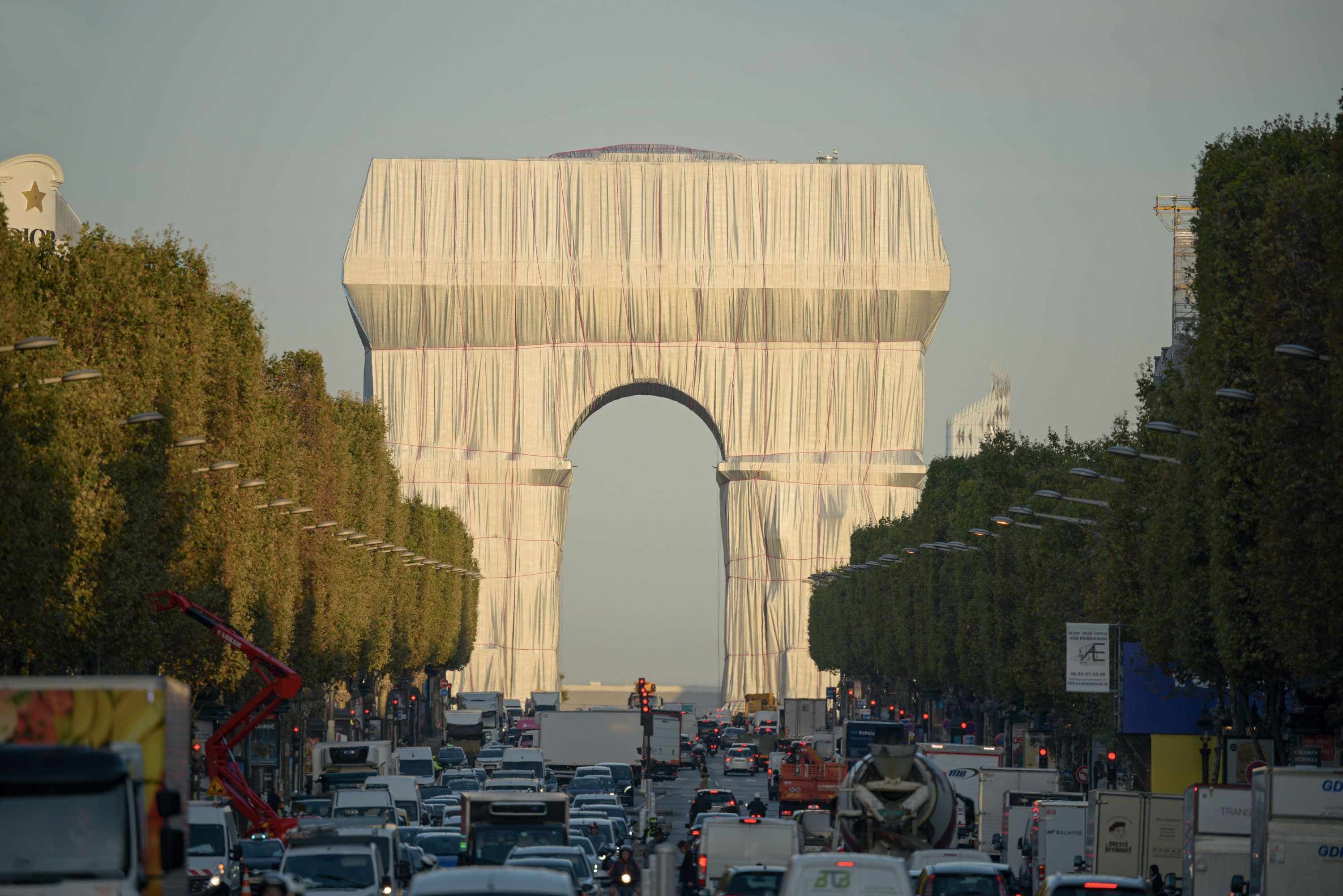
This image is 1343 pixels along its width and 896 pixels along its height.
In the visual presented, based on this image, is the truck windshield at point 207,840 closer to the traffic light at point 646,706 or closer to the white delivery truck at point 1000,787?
the traffic light at point 646,706

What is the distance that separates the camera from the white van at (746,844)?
2689 cm

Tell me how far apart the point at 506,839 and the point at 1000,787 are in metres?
17.8

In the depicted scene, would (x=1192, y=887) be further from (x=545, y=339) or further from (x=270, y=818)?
(x=545, y=339)

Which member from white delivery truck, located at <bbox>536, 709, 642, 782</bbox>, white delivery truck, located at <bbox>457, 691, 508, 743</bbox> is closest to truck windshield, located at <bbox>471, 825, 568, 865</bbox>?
white delivery truck, located at <bbox>536, 709, 642, 782</bbox>

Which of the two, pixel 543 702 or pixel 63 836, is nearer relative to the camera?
pixel 63 836

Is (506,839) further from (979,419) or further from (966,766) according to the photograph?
(979,419)

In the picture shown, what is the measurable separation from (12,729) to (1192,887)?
17.0 metres

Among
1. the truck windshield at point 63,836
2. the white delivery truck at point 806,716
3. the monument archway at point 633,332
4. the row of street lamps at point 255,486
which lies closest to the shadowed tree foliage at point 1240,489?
the row of street lamps at point 255,486

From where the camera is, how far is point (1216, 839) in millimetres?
26734

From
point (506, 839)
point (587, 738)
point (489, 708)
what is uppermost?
point (506, 839)

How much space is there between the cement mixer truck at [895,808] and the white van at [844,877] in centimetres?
854

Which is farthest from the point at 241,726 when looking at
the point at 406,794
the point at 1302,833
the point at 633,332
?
the point at 633,332

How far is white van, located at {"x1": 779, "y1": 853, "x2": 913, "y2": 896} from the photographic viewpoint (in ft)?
59.4

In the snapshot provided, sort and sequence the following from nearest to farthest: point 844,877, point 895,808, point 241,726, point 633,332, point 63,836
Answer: point 63,836 < point 844,877 < point 895,808 < point 241,726 < point 633,332
